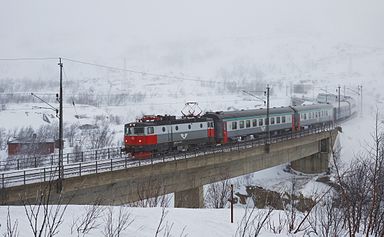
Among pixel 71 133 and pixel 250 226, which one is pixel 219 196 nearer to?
pixel 250 226

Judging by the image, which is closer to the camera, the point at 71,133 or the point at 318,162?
the point at 318,162

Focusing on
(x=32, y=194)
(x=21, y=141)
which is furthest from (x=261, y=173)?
(x=32, y=194)

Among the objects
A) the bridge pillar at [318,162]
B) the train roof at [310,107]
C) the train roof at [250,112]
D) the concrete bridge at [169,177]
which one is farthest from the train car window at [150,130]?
the bridge pillar at [318,162]

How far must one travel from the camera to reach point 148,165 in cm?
2483

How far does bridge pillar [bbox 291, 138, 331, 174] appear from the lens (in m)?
51.3

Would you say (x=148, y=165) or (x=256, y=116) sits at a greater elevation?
(x=256, y=116)

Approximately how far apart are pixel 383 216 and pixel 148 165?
16.1 metres

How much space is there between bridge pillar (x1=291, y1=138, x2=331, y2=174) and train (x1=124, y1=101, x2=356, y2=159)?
4.04m

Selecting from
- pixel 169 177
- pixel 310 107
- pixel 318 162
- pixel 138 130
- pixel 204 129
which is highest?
pixel 310 107

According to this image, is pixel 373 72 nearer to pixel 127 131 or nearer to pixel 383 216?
pixel 127 131

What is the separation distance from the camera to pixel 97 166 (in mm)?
23234

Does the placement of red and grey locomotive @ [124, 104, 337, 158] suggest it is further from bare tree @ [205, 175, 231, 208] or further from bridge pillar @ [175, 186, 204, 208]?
bare tree @ [205, 175, 231, 208]

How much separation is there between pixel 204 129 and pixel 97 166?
12515 mm

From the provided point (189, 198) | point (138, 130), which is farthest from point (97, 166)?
point (189, 198)
